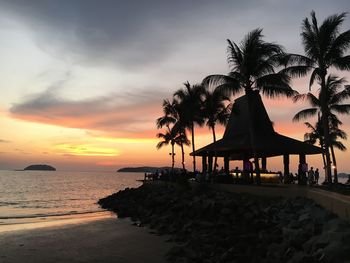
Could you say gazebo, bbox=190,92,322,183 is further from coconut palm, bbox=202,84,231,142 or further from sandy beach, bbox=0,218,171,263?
sandy beach, bbox=0,218,171,263

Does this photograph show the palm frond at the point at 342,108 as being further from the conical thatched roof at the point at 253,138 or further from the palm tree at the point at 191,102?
the palm tree at the point at 191,102

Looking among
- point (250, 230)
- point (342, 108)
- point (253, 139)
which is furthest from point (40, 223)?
point (342, 108)

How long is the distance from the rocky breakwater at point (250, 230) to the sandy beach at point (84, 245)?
1184 millimetres

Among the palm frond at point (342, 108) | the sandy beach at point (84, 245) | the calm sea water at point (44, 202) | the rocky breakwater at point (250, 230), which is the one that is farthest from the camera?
the calm sea water at point (44, 202)

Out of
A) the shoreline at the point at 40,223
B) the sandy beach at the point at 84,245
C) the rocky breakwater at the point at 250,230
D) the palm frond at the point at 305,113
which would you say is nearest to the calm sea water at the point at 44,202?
the shoreline at the point at 40,223

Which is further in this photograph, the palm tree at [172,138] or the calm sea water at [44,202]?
the palm tree at [172,138]

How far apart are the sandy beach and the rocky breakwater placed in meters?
1.18

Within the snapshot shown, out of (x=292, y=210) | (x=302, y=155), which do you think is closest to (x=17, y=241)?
(x=292, y=210)

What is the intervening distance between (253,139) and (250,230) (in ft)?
36.7

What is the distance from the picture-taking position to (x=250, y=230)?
1666 centimetres

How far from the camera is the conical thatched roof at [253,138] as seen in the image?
29.4 meters

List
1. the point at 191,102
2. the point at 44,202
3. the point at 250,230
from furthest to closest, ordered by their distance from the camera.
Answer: the point at 44,202 < the point at 191,102 < the point at 250,230

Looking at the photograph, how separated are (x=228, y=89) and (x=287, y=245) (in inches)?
725

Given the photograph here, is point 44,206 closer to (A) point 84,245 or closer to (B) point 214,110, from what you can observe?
(B) point 214,110
